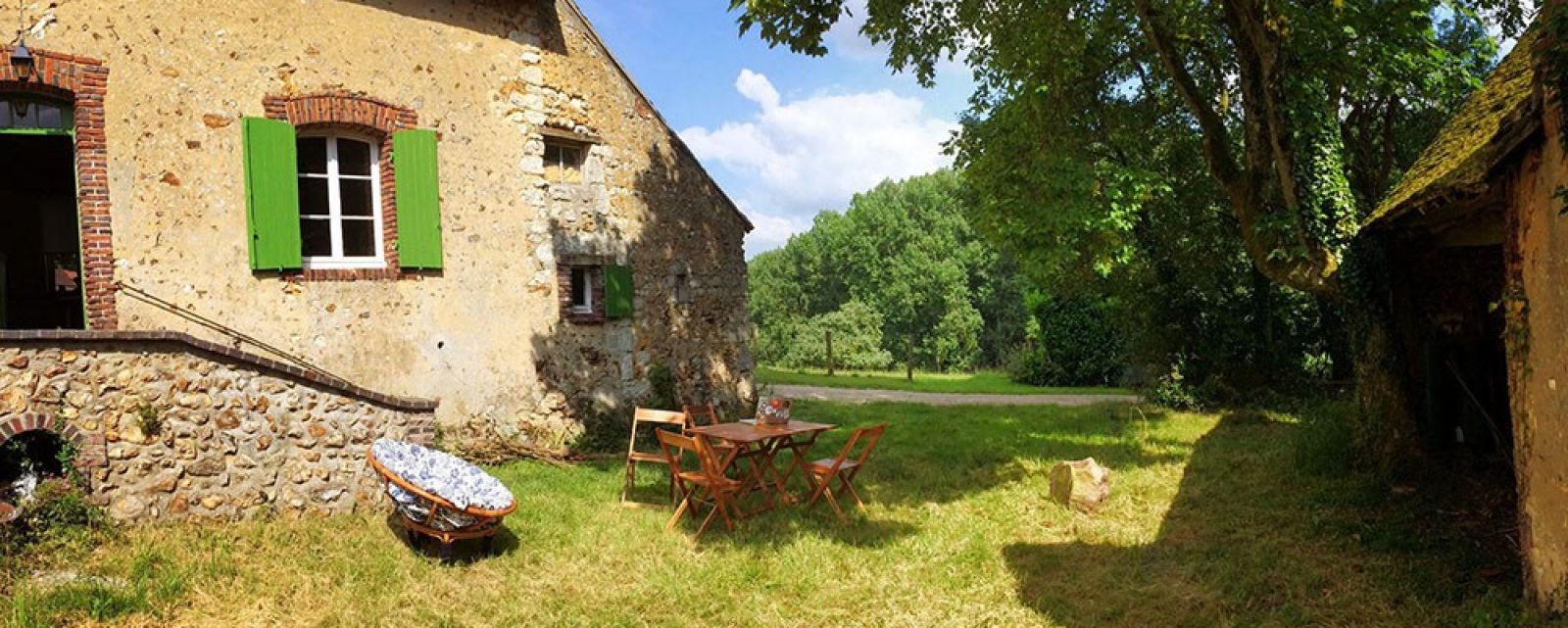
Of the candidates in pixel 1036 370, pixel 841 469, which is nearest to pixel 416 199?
pixel 841 469

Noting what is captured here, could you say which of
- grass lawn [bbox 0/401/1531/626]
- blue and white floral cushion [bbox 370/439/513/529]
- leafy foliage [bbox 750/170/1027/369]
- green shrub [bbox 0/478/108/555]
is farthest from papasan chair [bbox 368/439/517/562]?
leafy foliage [bbox 750/170/1027/369]

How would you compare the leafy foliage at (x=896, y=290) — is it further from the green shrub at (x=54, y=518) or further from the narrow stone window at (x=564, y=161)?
the green shrub at (x=54, y=518)

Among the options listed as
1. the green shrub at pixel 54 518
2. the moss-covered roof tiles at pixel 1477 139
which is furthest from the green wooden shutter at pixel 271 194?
the moss-covered roof tiles at pixel 1477 139

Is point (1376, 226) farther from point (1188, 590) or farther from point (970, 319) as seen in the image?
point (970, 319)

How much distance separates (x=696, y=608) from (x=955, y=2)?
7125mm

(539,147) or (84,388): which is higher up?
(539,147)

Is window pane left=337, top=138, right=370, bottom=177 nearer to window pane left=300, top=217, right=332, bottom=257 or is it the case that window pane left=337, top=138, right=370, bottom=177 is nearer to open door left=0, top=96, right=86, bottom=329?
window pane left=300, top=217, right=332, bottom=257

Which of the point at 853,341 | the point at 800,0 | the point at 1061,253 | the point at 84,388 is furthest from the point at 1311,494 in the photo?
the point at 853,341

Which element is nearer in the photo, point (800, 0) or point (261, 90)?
point (800, 0)

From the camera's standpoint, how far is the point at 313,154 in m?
8.86

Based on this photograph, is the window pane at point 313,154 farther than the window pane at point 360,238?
No

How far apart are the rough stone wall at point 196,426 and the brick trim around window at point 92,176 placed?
2177 millimetres

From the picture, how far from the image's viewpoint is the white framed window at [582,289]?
10.6 metres

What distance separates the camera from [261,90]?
8.26 meters
